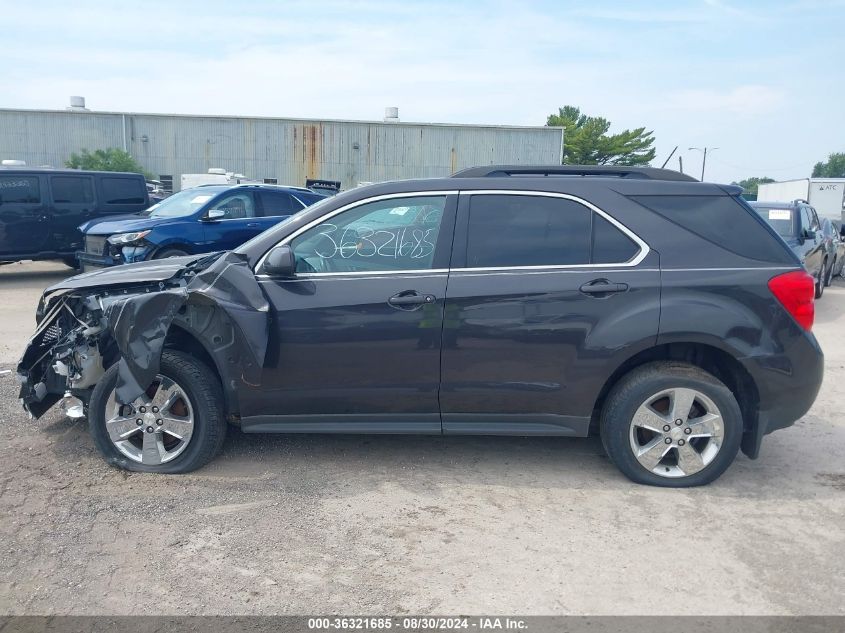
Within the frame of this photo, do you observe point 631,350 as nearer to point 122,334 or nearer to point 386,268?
point 386,268

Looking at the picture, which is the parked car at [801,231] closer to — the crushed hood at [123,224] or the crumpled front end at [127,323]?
the crushed hood at [123,224]

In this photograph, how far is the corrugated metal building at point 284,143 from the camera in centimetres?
3472

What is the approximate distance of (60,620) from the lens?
3094 mm

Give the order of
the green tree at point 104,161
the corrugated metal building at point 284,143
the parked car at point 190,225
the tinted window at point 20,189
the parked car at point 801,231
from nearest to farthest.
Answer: the parked car at point 190,225
the parked car at point 801,231
the tinted window at point 20,189
the green tree at point 104,161
the corrugated metal building at point 284,143

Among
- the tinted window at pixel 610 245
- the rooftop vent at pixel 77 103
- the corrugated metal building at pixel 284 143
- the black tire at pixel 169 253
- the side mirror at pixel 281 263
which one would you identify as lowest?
the black tire at pixel 169 253

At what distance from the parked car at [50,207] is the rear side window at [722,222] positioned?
11716mm

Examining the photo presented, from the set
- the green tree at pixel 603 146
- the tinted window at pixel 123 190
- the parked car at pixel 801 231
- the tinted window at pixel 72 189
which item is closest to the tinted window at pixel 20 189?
the tinted window at pixel 72 189

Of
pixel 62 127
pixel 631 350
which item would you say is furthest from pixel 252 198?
pixel 62 127

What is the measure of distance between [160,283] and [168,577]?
Answer: 1916mm

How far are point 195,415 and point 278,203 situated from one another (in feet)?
27.8

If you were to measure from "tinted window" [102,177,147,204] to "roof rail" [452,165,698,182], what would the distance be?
11.1 m

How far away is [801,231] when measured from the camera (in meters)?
11.8

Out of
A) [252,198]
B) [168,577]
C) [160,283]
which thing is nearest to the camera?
[168,577]

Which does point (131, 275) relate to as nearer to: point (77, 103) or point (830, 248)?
point (830, 248)
